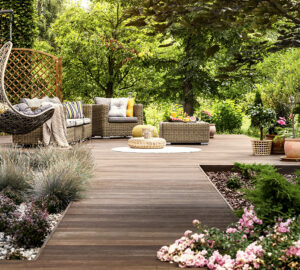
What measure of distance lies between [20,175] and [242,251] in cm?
222

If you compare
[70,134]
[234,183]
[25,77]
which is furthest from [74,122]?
[234,183]

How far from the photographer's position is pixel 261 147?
6.17 metres

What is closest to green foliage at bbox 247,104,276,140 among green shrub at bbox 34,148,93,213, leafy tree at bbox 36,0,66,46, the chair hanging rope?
the chair hanging rope

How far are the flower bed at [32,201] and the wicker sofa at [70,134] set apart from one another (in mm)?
2141

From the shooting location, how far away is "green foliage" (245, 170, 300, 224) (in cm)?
232

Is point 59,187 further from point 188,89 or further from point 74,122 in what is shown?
point 188,89

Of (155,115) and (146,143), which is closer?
(146,143)

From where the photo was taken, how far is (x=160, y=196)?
337cm

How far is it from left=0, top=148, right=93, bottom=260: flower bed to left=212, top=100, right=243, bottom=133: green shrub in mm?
7143

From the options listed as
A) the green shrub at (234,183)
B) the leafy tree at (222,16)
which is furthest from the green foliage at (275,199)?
the green shrub at (234,183)

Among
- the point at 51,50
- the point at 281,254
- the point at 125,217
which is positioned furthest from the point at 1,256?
the point at 51,50

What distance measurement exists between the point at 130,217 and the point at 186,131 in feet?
17.2

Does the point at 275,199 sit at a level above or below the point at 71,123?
below

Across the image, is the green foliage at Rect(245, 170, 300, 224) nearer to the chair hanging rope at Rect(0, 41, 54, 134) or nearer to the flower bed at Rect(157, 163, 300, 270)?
the flower bed at Rect(157, 163, 300, 270)
